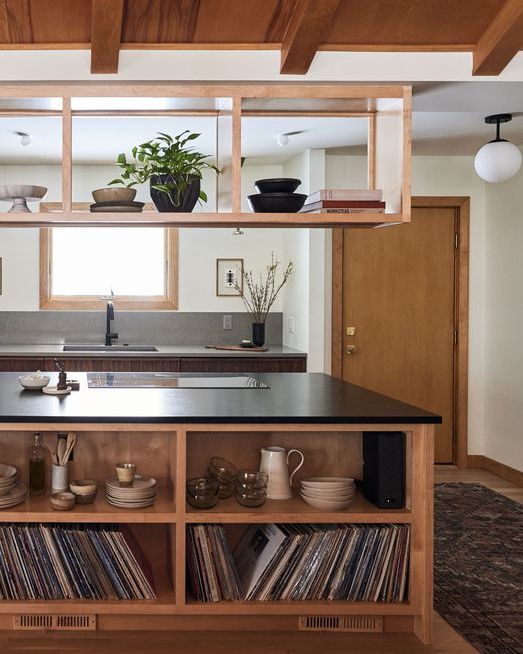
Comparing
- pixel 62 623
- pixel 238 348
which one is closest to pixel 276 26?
pixel 62 623

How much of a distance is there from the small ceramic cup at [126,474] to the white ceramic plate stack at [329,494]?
2.09 ft

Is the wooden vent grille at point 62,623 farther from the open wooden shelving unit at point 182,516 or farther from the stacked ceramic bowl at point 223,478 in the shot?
the stacked ceramic bowl at point 223,478

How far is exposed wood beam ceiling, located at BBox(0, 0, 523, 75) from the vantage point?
3.21m

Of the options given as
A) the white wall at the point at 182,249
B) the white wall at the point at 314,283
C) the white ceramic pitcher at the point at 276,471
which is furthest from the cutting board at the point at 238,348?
the white ceramic pitcher at the point at 276,471

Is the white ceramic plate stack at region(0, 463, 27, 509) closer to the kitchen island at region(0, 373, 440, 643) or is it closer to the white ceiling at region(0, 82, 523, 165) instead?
the kitchen island at region(0, 373, 440, 643)

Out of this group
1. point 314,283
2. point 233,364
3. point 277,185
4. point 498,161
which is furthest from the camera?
point 314,283

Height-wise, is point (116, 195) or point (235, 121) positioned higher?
point (235, 121)

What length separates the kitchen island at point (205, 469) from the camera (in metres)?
2.83

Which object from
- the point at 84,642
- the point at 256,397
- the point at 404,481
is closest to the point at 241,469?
the point at 256,397

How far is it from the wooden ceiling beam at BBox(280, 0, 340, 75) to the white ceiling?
79 cm

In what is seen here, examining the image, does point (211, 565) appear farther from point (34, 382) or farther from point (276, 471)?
point (34, 382)

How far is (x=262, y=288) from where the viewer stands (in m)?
6.39

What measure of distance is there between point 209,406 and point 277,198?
1.00 m

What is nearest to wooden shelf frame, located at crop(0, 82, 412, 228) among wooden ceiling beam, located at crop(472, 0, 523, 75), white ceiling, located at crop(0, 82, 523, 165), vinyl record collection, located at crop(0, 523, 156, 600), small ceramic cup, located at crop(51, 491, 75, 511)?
wooden ceiling beam, located at crop(472, 0, 523, 75)
